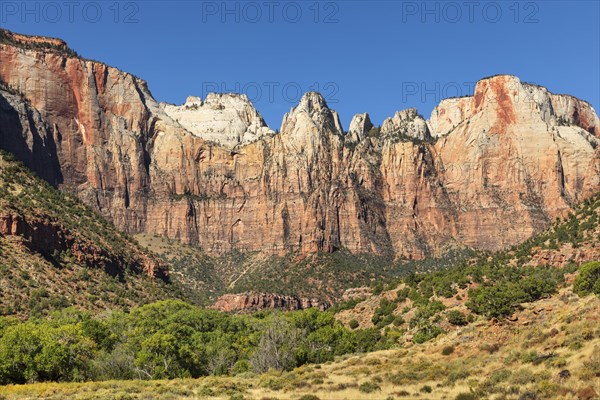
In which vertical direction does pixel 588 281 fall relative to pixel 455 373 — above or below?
above

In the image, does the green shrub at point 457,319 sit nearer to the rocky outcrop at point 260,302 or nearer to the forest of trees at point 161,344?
the forest of trees at point 161,344

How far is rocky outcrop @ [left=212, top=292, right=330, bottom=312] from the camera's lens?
507ft

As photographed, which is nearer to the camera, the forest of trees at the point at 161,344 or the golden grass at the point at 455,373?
the golden grass at the point at 455,373

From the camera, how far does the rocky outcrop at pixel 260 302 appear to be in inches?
6083

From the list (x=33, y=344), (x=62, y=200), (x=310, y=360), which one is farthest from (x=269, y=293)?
(x=33, y=344)

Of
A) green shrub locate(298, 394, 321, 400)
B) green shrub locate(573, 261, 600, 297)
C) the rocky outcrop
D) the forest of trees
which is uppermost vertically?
the rocky outcrop

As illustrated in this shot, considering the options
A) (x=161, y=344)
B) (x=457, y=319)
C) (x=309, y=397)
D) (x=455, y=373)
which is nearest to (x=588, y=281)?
(x=457, y=319)

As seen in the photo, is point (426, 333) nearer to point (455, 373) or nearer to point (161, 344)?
point (161, 344)

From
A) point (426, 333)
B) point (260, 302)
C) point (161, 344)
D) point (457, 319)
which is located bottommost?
point (161, 344)

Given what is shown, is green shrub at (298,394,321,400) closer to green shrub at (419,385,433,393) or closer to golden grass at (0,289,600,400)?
golden grass at (0,289,600,400)

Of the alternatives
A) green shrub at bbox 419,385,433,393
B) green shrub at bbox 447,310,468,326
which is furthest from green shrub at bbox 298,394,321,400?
green shrub at bbox 447,310,468,326

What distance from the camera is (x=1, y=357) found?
59.8 m

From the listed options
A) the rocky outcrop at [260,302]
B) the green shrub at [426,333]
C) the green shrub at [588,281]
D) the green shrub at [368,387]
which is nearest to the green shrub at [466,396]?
the green shrub at [368,387]

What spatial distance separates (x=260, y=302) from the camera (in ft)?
511
